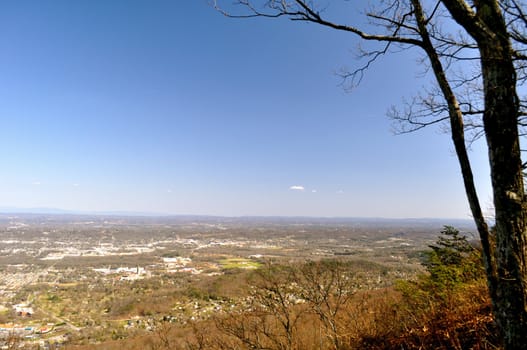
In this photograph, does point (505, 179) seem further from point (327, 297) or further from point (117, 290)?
point (117, 290)

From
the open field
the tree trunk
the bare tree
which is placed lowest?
the open field

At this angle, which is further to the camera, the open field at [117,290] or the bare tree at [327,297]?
the open field at [117,290]

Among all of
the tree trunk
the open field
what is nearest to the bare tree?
the open field

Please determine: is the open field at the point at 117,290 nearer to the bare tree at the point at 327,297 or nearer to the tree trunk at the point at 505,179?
the bare tree at the point at 327,297

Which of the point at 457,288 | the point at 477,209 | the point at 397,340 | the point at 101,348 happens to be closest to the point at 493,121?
the point at 477,209

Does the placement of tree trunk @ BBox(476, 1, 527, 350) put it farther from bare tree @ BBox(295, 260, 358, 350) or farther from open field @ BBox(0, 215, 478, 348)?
open field @ BBox(0, 215, 478, 348)

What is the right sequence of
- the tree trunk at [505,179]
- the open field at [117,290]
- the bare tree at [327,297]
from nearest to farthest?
1. the tree trunk at [505,179]
2. the bare tree at [327,297]
3. the open field at [117,290]

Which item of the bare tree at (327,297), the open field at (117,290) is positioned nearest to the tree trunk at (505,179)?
the bare tree at (327,297)

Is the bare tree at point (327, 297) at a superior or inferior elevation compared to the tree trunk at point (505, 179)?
inferior

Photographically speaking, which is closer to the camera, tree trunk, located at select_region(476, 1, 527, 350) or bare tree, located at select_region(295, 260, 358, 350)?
tree trunk, located at select_region(476, 1, 527, 350)

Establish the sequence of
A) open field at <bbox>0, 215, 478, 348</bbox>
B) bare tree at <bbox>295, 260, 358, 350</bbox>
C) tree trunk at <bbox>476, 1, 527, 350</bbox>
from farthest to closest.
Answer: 1. open field at <bbox>0, 215, 478, 348</bbox>
2. bare tree at <bbox>295, 260, 358, 350</bbox>
3. tree trunk at <bbox>476, 1, 527, 350</bbox>
